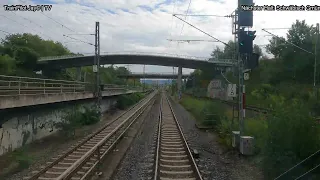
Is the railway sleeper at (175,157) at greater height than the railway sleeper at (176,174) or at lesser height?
lesser

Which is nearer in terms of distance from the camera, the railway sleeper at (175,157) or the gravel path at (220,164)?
the gravel path at (220,164)

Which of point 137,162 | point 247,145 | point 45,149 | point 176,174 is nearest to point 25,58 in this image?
point 45,149

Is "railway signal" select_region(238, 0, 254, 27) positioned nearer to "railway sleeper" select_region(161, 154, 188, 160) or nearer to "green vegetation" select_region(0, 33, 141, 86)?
"railway sleeper" select_region(161, 154, 188, 160)

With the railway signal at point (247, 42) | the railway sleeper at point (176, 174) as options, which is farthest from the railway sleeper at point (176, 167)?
the railway signal at point (247, 42)

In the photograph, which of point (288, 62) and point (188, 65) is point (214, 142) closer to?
point (288, 62)

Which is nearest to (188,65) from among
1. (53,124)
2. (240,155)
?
(53,124)

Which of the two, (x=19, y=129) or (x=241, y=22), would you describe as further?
(x=19, y=129)

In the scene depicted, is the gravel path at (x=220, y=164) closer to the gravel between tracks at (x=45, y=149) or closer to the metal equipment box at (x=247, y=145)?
the metal equipment box at (x=247, y=145)

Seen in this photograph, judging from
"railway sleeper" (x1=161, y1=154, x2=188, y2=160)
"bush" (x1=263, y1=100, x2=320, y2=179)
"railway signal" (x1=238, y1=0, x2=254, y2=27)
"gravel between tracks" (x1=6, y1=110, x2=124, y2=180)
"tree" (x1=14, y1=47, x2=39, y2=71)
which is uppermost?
"tree" (x1=14, y1=47, x2=39, y2=71)

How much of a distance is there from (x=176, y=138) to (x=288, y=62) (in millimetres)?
44498

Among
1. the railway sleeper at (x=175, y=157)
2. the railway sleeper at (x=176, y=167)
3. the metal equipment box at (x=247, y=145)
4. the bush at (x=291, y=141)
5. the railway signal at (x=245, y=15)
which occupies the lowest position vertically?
the railway sleeper at (x=175, y=157)

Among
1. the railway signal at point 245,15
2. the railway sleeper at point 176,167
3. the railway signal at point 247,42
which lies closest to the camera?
the railway sleeper at point 176,167

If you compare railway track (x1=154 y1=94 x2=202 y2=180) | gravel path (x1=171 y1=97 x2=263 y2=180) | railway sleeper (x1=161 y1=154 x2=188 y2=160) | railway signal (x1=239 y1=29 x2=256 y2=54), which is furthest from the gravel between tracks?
railway signal (x1=239 y1=29 x2=256 y2=54)

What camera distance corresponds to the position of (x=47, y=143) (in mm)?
16719
